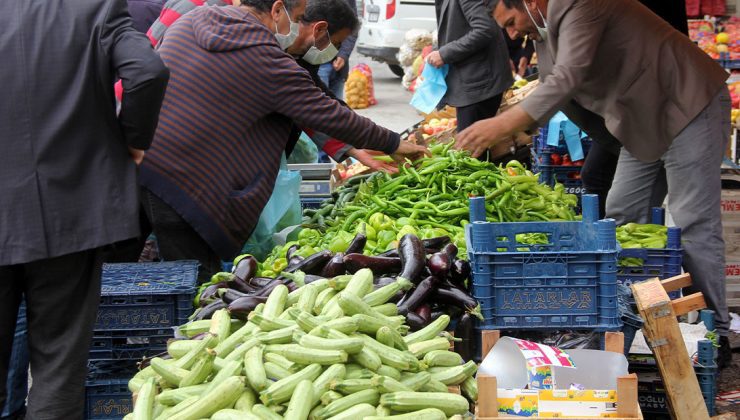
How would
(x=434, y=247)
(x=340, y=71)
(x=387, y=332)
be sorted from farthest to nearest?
1. (x=340, y=71)
2. (x=434, y=247)
3. (x=387, y=332)

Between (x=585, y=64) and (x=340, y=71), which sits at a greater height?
(x=585, y=64)

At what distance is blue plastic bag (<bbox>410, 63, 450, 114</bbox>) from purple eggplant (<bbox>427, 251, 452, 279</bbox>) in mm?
4117

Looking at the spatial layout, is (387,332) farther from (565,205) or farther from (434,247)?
(565,205)

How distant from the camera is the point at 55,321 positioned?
13.0 feet

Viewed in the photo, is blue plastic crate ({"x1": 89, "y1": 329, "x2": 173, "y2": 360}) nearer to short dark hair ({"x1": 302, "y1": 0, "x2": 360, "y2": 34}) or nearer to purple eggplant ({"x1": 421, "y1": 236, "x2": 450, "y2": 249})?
purple eggplant ({"x1": 421, "y1": 236, "x2": 450, "y2": 249})

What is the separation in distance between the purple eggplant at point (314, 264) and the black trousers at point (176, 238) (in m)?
0.73

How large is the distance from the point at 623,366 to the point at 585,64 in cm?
207

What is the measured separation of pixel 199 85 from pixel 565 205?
2.30m

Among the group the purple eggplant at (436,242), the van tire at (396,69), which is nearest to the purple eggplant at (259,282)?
the purple eggplant at (436,242)

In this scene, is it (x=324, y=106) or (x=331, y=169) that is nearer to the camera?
(x=324, y=106)

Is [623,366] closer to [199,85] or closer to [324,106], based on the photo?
[324,106]

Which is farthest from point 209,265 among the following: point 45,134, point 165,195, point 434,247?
point 45,134

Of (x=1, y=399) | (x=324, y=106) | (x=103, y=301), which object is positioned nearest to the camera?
(x=1, y=399)

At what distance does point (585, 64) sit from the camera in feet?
17.2
